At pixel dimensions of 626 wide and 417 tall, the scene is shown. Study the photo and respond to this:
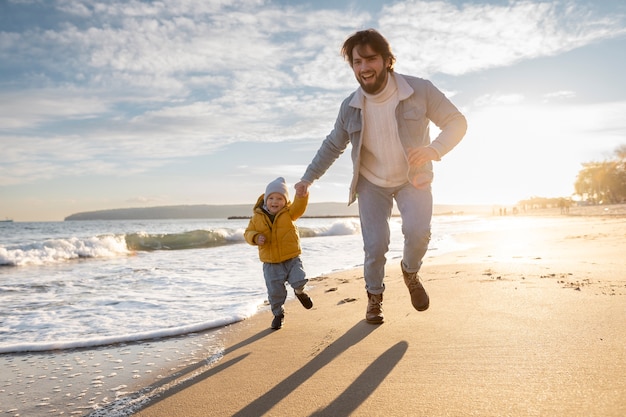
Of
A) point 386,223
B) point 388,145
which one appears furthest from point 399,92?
point 386,223

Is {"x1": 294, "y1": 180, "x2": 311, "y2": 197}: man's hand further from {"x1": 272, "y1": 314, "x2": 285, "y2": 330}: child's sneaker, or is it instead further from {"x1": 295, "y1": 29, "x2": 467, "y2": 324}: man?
{"x1": 272, "y1": 314, "x2": 285, "y2": 330}: child's sneaker

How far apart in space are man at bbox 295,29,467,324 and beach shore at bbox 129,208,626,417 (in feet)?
1.63

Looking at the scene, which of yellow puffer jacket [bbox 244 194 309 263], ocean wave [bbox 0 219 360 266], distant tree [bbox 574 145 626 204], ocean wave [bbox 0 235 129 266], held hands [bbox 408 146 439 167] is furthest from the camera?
distant tree [bbox 574 145 626 204]

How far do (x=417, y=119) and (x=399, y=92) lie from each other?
9.6 inches

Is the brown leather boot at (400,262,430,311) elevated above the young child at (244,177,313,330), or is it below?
below

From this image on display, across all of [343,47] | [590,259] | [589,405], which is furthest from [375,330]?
[590,259]

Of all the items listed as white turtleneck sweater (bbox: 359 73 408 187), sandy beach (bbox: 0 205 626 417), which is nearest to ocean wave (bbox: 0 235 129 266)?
sandy beach (bbox: 0 205 626 417)

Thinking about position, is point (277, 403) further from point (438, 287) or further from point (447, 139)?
point (438, 287)

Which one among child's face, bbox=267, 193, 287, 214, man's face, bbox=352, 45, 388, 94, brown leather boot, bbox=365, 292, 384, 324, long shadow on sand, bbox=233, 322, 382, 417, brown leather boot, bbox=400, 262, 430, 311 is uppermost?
man's face, bbox=352, 45, 388, 94

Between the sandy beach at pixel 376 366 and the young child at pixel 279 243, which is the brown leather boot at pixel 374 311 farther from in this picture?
the young child at pixel 279 243

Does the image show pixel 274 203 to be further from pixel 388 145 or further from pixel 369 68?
pixel 369 68

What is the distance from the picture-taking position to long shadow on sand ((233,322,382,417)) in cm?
205

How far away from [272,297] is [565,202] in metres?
57.3

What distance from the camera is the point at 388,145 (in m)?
3.59
